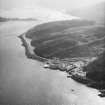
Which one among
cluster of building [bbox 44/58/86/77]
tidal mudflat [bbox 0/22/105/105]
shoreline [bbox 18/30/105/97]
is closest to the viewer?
tidal mudflat [bbox 0/22/105/105]

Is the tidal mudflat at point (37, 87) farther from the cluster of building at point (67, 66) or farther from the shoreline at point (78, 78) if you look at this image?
the cluster of building at point (67, 66)

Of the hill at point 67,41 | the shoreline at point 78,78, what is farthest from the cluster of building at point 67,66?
the hill at point 67,41

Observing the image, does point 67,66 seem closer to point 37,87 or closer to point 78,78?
point 78,78

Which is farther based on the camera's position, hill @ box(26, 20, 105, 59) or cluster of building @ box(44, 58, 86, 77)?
hill @ box(26, 20, 105, 59)

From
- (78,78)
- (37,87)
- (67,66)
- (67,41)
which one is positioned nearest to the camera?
(37,87)

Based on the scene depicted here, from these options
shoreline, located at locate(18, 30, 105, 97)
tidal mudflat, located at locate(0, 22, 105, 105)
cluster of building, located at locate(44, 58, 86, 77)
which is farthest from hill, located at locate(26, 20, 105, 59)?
tidal mudflat, located at locate(0, 22, 105, 105)

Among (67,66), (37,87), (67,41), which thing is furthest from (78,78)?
(67,41)

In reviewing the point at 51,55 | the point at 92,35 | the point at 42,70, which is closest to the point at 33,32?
the point at 92,35

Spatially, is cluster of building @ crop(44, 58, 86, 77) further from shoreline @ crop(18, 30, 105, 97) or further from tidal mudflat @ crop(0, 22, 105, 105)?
tidal mudflat @ crop(0, 22, 105, 105)

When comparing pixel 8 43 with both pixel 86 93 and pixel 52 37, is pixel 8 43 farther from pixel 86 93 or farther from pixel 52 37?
pixel 86 93
